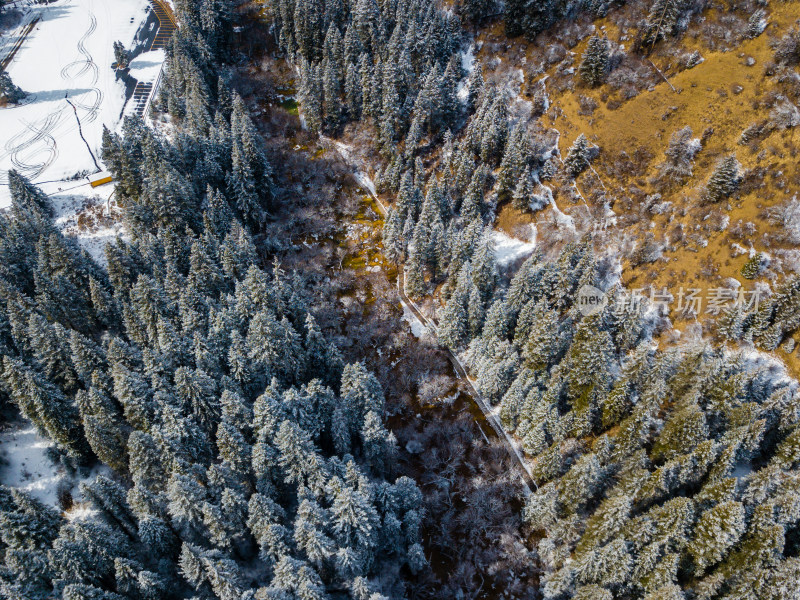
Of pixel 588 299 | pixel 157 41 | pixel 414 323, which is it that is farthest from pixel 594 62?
pixel 157 41

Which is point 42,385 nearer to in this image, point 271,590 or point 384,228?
point 271,590

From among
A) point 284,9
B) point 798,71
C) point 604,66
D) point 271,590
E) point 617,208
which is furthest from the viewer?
point 284,9

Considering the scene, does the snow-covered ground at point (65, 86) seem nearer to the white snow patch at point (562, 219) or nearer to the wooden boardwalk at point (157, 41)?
the wooden boardwalk at point (157, 41)

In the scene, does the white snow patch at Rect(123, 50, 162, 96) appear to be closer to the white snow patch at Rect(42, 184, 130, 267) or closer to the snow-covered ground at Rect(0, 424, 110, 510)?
the white snow patch at Rect(42, 184, 130, 267)

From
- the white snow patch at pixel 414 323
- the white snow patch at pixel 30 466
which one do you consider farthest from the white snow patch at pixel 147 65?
the white snow patch at pixel 30 466

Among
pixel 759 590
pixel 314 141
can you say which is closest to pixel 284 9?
pixel 314 141

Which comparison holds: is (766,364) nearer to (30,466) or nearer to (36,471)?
(36,471)
